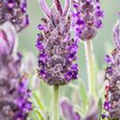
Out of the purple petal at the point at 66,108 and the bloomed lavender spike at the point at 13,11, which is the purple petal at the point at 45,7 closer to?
the bloomed lavender spike at the point at 13,11

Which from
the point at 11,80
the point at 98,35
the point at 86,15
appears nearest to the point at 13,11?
the point at 86,15

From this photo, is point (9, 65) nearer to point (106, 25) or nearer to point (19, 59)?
point (19, 59)

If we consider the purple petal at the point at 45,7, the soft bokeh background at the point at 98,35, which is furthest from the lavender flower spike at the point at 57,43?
the soft bokeh background at the point at 98,35

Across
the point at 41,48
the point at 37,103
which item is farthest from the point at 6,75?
the point at 37,103

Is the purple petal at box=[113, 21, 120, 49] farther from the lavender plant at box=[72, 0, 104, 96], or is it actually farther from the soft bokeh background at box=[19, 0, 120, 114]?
the soft bokeh background at box=[19, 0, 120, 114]

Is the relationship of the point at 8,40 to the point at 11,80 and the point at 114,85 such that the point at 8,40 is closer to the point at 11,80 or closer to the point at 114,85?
the point at 11,80

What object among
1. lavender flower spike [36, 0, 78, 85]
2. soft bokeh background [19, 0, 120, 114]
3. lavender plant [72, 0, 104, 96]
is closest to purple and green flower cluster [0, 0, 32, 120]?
lavender flower spike [36, 0, 78, 85]
